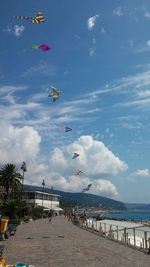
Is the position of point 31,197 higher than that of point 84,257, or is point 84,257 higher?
point 31,197

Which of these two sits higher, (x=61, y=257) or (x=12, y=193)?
(x=12, y=193)

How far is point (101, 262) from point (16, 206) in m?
46.3

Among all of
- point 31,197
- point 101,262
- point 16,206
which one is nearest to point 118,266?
point 101,262

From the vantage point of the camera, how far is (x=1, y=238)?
21.6 metres

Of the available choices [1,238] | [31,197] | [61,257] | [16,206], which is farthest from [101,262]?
[31,197]

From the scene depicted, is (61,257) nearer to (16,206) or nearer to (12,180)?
(16,206)

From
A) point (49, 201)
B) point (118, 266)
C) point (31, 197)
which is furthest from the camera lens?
point (49, 201)

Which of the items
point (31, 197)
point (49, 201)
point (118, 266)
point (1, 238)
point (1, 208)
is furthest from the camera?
point (49, 201)

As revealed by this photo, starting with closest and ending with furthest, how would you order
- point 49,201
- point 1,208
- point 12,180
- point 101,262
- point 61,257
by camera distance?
point 101,262
point 61,257
point 1,208
point 12,180
point 49,201

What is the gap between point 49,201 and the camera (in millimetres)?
130000

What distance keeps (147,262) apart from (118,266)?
182 cm

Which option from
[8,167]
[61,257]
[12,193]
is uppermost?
[8,167]

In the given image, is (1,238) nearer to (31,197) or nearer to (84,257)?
(84,257)

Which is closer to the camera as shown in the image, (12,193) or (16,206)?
(16,206)
